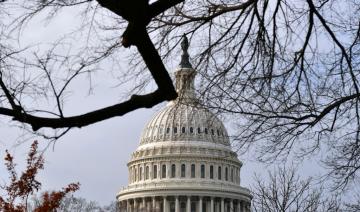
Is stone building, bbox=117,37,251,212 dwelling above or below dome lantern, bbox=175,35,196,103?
above

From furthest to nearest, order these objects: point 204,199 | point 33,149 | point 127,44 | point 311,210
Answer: point 204,199
point 311,210
point 33,149
point 127,44

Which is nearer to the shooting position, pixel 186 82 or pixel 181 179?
pixel 186 82

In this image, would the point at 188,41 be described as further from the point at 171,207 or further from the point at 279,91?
the point at 171,207

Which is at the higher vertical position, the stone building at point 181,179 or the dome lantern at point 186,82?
the stone building at point 181,179

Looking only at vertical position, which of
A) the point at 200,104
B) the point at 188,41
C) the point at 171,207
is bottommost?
the point at 200,104

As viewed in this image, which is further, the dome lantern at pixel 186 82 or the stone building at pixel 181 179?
the stone building at pixel 181 179

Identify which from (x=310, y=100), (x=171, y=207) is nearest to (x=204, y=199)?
(x=171, y=207)

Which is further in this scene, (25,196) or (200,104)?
(25,196)

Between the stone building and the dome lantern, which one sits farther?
the stone building

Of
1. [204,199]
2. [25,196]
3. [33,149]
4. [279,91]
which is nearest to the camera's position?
[279,91]

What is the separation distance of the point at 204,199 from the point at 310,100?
9761 cm

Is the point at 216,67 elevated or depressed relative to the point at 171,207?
depressed

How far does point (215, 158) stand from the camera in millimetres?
106125

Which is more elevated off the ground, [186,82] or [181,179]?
[181,179]
